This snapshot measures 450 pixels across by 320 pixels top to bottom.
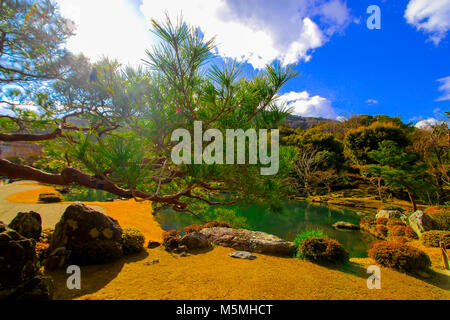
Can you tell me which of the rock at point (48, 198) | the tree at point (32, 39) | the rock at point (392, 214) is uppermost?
the tree at point (32, 39)

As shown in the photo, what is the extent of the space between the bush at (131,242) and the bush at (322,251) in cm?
434

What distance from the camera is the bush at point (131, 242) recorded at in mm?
4746

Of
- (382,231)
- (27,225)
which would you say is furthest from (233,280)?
(382,231)

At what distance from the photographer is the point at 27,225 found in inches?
161

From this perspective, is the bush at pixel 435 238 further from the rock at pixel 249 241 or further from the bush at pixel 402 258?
the rock at pixel 249 241

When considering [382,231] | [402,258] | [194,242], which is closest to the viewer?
[402,258]

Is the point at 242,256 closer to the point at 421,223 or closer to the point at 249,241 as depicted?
the point at 249,241

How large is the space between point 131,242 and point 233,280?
2869 millimetres

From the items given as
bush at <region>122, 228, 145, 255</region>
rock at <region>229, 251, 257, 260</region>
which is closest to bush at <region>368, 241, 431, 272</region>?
rock at <region>229, 251, 257, 260</region>

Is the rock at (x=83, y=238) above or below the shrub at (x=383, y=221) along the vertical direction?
above

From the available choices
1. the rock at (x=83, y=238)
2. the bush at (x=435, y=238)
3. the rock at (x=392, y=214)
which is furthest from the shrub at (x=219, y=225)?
the rock at (x=392, y=214)

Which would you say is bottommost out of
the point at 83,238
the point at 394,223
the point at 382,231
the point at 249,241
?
the point at 382,231

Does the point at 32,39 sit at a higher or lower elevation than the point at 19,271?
higher

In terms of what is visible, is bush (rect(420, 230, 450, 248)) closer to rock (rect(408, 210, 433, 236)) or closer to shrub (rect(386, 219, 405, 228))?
rock (rect(408, 210, 433, 236))
